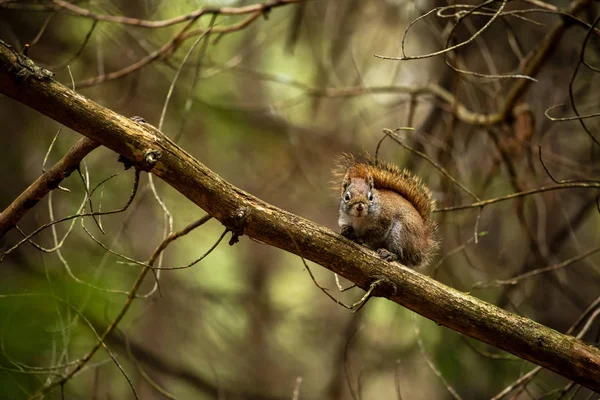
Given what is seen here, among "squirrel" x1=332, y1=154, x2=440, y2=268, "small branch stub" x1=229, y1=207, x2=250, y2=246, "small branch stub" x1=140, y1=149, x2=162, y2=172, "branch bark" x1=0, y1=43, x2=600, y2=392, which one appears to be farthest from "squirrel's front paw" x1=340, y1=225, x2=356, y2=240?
"small branch stub" x1=140, y1=149, x2=162, y2=172

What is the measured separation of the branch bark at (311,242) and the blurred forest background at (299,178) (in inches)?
54.0

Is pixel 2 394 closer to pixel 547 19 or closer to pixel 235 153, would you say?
pixel 235 153

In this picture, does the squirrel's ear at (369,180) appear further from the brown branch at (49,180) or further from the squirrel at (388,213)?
the brown branch at (49,180)

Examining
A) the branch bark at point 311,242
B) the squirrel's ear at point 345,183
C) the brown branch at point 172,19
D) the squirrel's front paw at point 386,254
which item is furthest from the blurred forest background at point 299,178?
the branch bark at point 311,242

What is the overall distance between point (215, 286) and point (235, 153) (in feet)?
4.99

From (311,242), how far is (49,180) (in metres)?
1.08

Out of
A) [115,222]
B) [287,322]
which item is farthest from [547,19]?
[115,222]

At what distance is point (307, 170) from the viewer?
636 centimetres

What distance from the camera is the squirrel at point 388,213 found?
3.17 metres

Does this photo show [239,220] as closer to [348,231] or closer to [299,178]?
[348,231]

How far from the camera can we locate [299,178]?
6746 millimetres

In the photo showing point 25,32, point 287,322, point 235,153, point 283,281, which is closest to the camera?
point 25,32

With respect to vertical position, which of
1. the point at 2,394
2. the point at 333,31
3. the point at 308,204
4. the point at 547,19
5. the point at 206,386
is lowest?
the point at 2,394

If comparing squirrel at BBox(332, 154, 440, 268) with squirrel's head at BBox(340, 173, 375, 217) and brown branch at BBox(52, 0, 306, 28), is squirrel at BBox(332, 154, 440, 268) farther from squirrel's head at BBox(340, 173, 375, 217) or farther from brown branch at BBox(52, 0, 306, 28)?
brown branch at BBox(52, 0, 306, 28)
